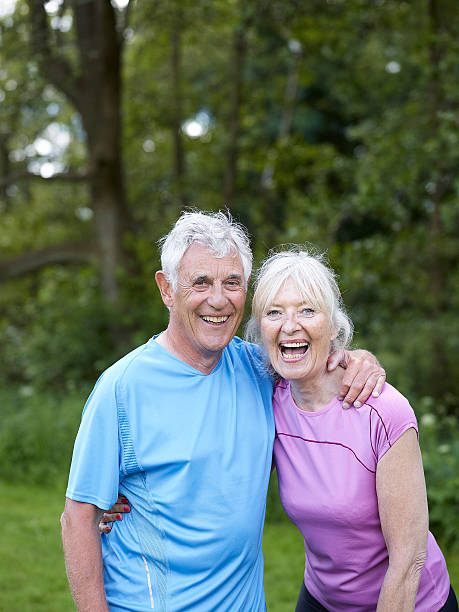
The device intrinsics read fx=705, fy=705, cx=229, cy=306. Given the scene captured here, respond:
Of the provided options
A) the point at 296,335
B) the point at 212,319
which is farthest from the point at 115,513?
the point at 296,335

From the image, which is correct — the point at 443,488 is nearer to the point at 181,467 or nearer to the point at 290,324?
the point at 290,324

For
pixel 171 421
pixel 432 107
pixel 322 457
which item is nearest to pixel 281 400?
pixel 322 457

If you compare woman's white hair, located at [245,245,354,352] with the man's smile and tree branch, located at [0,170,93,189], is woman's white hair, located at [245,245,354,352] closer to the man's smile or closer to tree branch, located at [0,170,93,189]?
the man's smile

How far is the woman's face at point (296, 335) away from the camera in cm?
222

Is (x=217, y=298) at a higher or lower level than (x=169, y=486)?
higher

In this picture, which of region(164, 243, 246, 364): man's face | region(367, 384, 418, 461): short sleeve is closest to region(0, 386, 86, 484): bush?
region(164, 243, 246, 364): man's face

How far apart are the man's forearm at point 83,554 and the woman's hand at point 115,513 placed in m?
0.07

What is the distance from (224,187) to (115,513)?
874cm

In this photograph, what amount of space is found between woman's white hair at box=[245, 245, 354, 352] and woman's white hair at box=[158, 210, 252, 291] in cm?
11

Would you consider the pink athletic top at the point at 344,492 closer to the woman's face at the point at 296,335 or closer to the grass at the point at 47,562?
the woman's face at the point at 296,335

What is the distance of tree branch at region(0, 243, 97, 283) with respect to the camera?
9.40m

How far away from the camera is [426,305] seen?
934cm

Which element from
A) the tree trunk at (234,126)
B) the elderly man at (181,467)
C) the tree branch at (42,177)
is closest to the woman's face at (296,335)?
the elderly man at (181,467)

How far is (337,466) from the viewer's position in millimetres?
2119
